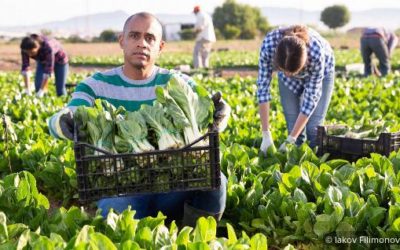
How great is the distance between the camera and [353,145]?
Result: 5469 mm

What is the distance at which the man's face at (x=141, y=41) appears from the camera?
3752 mm

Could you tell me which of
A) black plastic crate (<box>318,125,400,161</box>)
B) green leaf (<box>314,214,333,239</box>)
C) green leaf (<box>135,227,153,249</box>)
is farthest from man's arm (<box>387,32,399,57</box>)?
green leaf (<box>135,227,153,249</box>)

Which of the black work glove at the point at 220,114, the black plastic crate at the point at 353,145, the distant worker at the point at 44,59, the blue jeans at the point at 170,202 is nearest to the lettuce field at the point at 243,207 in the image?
the blue jeans at the point at 170,202

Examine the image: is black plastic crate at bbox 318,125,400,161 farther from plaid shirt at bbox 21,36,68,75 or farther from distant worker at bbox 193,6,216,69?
distant worker at bbox 193,6,216,69

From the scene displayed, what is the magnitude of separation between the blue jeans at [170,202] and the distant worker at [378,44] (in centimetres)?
1117

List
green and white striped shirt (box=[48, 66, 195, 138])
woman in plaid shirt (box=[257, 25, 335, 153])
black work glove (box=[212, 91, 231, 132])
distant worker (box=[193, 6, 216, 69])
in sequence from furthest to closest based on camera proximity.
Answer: distant worker (box=[193, 6, 216, 69]) < woman in plaid shirt (box=[257, 25, 335, 153]) < green and white striped shirt (box=[48, 66, 195, 138]) < black work glove (box=[212, 91, 231, 132])

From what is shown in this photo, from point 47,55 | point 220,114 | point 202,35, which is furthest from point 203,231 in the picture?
point 202,35

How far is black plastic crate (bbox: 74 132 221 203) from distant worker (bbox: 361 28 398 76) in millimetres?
11745

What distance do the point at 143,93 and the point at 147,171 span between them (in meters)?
0.92

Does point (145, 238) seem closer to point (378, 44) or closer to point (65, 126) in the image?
point (65, 126)

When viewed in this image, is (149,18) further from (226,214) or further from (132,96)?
(226,214)

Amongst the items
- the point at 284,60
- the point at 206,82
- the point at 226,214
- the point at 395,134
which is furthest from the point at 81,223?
the point at 206,82

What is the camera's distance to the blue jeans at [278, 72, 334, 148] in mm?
5996

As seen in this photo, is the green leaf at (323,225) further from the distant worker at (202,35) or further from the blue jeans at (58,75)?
the distant worker at (202,35)
